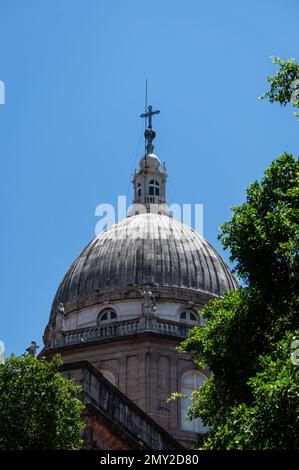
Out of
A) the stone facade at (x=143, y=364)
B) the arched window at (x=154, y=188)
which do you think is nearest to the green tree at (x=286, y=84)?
the stone facade at (x=143, y=364)

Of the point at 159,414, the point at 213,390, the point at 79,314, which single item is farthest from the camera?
the point at 79,314

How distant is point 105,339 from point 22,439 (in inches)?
940

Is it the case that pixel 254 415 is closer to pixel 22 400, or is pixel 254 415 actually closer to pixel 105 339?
pixel 22 400

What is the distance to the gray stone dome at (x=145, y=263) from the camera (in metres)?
50.2

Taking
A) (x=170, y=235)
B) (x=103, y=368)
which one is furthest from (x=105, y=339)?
(x=170, y=235)

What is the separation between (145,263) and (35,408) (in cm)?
2799

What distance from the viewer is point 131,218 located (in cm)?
5494

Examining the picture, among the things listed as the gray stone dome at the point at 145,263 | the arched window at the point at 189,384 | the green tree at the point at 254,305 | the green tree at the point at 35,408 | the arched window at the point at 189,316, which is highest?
the gray stone dome at the point at 145,263

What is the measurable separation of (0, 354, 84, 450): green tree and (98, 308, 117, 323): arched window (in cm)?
2522

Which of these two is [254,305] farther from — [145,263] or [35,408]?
[145,263]

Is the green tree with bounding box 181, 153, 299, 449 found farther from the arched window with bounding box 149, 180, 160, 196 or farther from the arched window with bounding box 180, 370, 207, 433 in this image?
the arched window with bounding box 149, 180, 160, 196

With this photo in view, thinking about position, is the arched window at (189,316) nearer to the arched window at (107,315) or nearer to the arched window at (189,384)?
the arched window at (107,315)

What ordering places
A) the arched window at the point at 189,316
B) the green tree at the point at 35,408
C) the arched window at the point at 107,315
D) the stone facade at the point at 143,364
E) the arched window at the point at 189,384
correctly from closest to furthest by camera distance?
the green tree at the point at 35,408 < the stone facade at the point at 143,364 < the arched window at the point at 189,384 < the arched window at the point at 189,316 < the arched window at the point at 107,315

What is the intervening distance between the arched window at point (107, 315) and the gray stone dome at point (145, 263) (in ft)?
3.81
